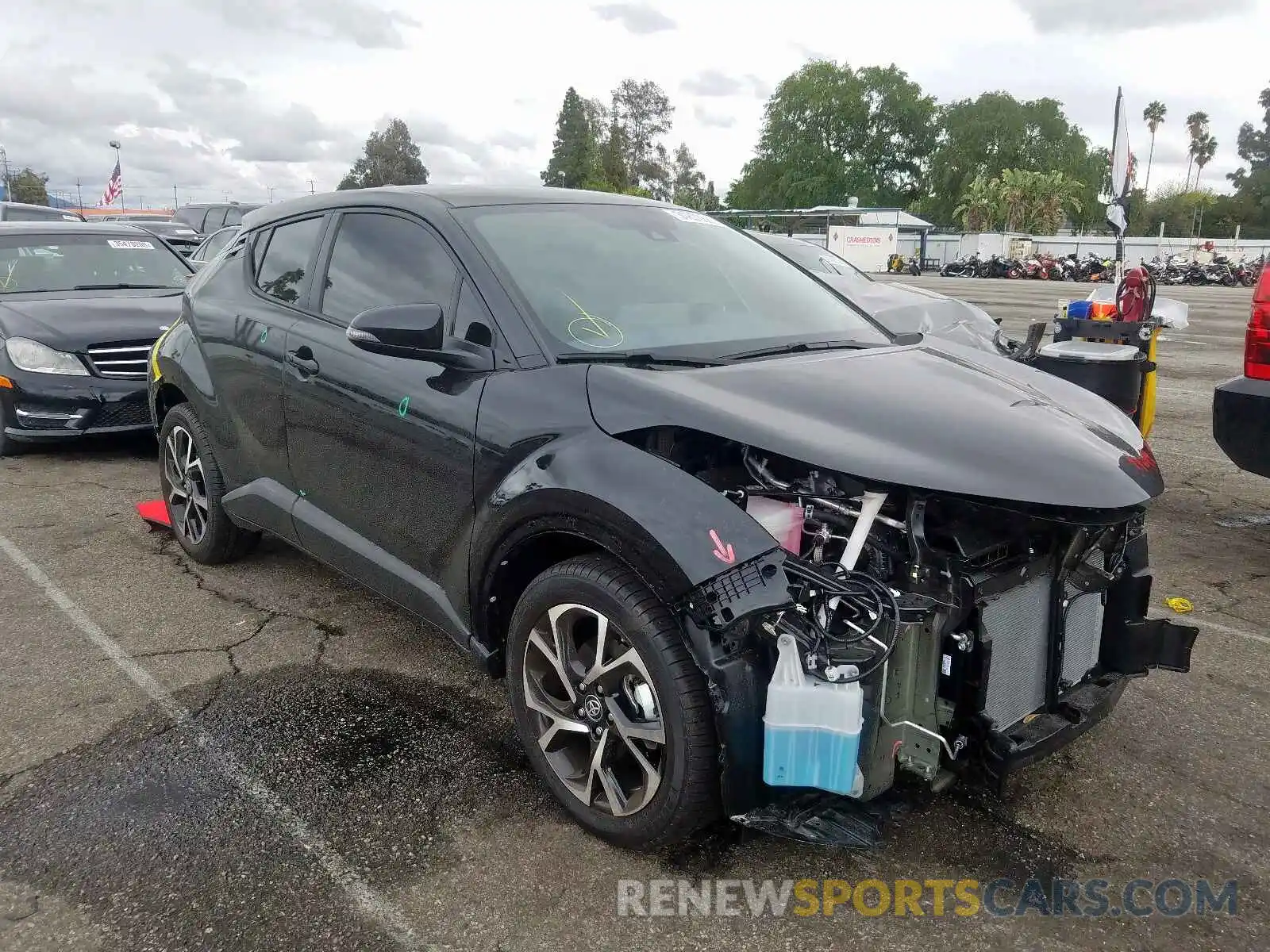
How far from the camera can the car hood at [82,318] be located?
672 cm

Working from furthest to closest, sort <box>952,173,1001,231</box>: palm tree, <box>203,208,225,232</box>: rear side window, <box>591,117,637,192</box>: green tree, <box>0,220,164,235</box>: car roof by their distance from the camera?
<box>591,117,637,192</box>: green tree
<box>952,173,1001,231</box>: palm tree
<box>203,208,225,232</box>: rear side window
<box>0,220,164,235</box>: car roof

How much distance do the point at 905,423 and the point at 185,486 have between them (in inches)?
146

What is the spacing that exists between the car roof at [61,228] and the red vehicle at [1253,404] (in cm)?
828

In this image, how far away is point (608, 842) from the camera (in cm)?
260

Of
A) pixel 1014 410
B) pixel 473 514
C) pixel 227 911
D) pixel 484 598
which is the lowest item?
pixel 227 911

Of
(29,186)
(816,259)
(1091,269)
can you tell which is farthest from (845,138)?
(816,259)

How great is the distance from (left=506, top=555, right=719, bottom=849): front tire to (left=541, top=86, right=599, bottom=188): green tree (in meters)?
87.0

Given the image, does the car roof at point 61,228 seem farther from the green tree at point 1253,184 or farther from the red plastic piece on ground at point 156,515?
the green tree at point 1253,184

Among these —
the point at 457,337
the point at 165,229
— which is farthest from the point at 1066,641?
the point at 165,229

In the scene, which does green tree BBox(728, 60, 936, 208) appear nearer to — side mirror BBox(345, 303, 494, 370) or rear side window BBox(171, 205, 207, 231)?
rear side window BBox(171, 205, 207, 231)

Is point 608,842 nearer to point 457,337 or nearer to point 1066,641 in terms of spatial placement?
point 1066,641

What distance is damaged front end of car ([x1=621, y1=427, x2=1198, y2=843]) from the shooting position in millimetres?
2207

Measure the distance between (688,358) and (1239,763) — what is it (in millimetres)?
2118

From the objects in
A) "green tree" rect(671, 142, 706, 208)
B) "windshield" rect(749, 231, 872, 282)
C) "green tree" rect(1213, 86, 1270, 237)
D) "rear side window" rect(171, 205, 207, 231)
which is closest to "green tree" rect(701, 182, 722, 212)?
"green tree" rect(671, 142, 706, 208)
